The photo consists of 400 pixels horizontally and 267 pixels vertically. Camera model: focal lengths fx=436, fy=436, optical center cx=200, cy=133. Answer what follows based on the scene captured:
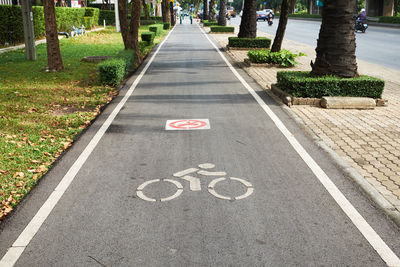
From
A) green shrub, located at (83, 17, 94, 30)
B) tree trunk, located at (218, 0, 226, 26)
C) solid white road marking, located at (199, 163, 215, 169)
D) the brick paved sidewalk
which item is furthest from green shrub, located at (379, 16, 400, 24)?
solid white road marking, located at (199, 163, 215, 169)

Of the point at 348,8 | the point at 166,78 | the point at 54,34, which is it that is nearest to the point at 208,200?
the point at 348,8

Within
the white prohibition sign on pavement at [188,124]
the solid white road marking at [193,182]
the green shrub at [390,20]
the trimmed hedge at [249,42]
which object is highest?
the green shrub at [390,20]

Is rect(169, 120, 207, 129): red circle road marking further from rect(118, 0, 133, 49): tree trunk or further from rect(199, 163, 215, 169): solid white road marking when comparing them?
rect(118, 0, 133, 49): tree trunk

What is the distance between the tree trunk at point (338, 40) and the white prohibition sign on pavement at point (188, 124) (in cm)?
398

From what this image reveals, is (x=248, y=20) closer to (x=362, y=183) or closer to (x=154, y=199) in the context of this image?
(x=362, y=183)

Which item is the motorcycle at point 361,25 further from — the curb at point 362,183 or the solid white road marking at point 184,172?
the solid white road marking at point 184,172

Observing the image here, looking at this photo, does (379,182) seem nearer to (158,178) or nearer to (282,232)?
(282,232)

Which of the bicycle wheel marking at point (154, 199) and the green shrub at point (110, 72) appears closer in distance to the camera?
the bicycle wheel marking at point (154, 199)

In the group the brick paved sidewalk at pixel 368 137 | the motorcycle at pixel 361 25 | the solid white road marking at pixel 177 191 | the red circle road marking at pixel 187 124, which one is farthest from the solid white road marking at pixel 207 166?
the motorcycle at pixel 361 25

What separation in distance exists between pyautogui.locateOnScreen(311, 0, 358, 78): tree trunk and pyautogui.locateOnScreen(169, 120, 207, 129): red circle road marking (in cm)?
405

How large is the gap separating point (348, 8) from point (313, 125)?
386 cm

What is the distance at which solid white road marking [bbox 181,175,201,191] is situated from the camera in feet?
17.9

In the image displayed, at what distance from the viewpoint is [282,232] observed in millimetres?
4344

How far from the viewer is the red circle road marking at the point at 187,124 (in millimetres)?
8469
